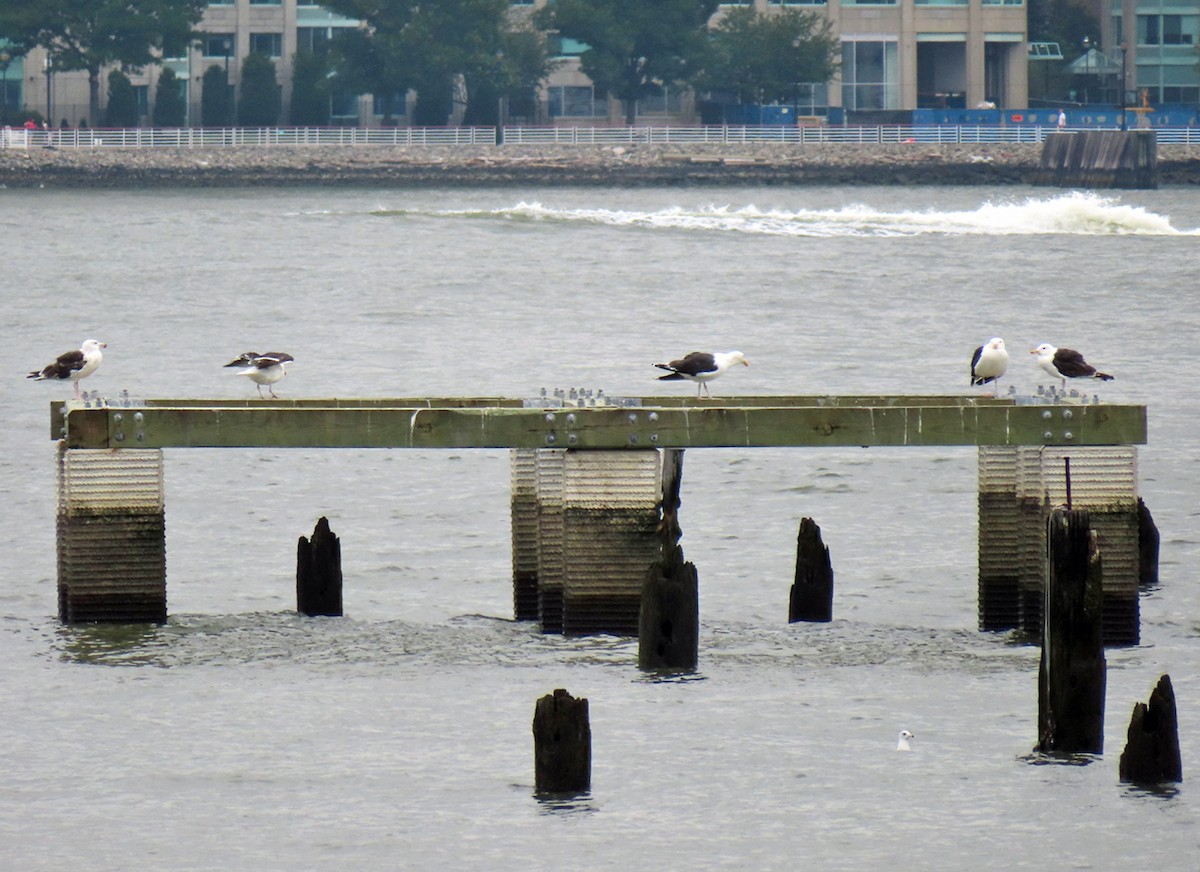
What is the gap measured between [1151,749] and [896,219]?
84.1 m

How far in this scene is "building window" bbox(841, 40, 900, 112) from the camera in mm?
144250

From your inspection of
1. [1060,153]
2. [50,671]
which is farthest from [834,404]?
[1060,153]

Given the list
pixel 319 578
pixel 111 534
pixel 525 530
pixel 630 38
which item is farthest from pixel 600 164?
pixel 111 534

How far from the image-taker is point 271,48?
140 metres

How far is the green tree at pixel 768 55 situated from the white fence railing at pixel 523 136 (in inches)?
108

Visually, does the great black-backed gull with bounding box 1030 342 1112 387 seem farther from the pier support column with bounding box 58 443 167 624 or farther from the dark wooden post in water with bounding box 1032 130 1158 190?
the dark wooden post in water with bounding box 1032 130 1158 190

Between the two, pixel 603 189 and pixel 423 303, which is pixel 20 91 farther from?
pixel 423 303

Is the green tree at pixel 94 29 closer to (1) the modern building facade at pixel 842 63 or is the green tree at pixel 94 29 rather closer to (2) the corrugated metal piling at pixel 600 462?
(1) the modern building facade at pixel 842 63

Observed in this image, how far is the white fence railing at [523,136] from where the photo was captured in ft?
414

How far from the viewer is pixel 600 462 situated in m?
18.1

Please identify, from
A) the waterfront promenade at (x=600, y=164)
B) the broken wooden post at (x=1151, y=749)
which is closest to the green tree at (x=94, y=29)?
the waterfront promenade at (x=600, y=164)

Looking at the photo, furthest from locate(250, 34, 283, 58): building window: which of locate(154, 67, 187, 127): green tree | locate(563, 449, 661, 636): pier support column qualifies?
locate(563, 449, 661, 636): pier support column

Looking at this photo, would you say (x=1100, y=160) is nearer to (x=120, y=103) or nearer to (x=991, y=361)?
(x=120, y=103)

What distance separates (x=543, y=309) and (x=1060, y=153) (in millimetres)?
64053
